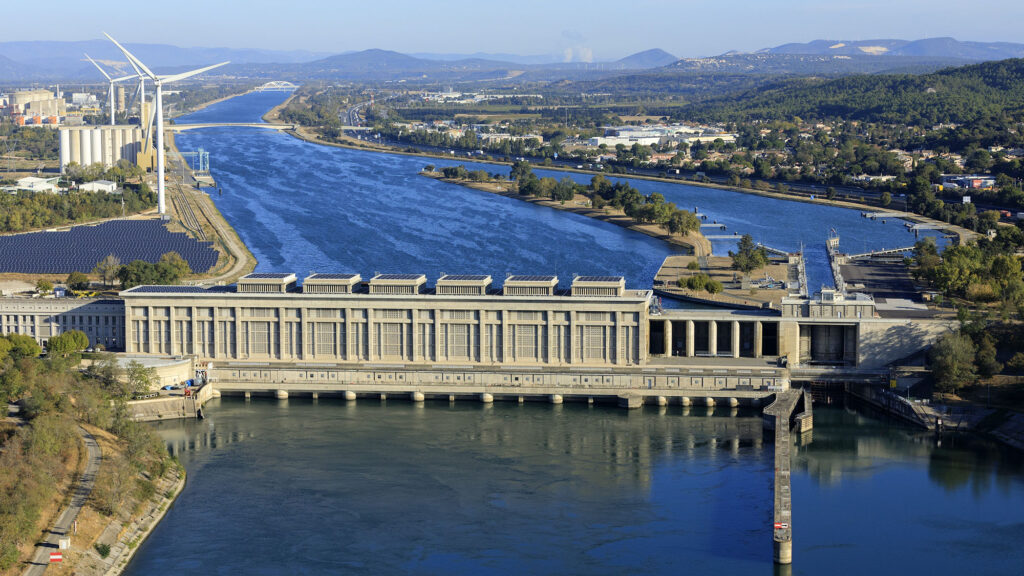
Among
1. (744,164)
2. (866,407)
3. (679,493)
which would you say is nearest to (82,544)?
(679,493)

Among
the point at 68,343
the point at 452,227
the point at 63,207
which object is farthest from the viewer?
the point at 63,207

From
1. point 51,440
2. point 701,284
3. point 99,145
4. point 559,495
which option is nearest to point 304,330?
point 51,440

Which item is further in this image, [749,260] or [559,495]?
[749,260]

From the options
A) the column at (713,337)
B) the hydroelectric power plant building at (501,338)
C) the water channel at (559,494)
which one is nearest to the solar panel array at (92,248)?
the hydroelectric power plant building at (501,338)

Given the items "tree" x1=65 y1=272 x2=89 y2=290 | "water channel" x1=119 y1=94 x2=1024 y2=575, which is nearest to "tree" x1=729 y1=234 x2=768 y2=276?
"water channel" x1=119 y1=94 x2=1024 y2=575

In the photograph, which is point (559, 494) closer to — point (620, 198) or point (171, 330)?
point (171, 330)

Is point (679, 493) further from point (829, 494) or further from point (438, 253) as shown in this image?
point (438, 253)
